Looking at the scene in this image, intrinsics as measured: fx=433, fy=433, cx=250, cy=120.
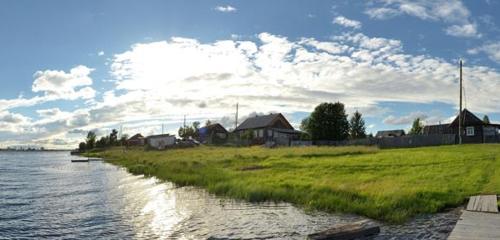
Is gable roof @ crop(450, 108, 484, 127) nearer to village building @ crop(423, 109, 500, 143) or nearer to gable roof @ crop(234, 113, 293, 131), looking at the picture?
village building @ crop(423, 109, 500, 143)

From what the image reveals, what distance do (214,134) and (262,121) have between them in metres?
19.6

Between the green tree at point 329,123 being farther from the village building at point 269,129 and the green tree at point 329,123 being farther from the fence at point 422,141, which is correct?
the fence at point 422,141

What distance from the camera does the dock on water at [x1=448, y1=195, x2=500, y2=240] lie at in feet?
42.9

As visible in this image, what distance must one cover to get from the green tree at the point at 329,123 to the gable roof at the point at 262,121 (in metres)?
17.2

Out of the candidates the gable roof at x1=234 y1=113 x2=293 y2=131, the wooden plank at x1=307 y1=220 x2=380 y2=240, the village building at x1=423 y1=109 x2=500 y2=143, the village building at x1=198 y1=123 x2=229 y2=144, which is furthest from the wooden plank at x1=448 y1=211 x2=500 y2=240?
the village building at x1=198 y1=123 x2=229 y2=144

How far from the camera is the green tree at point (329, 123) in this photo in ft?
276

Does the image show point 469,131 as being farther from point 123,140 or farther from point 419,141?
point 123,140

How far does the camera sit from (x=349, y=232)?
1461 cm

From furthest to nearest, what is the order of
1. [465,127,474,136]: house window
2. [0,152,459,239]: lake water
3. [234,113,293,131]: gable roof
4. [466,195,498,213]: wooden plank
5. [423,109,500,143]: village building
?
1. [234,113,293,131]: gable roof
2. [465,127,474,136]: house window
3. [423,109,500,143]: village building
4. [466,195,498,213]: wooden plank
5. [0,152,459,239]: lake water

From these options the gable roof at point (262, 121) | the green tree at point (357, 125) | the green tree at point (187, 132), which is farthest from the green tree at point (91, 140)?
the green tree at point (357, 125)

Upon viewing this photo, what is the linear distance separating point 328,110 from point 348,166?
51.5m

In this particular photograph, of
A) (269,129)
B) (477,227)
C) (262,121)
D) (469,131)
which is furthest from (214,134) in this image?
(477,227)

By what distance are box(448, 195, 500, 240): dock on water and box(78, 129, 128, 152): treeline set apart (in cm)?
15778

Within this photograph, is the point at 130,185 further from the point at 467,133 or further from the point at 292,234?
the point at 467,133
